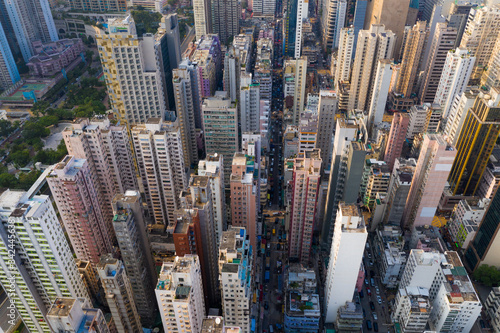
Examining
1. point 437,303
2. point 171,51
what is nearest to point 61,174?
point 437,303

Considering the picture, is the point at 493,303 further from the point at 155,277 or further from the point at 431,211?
the point at 155,277

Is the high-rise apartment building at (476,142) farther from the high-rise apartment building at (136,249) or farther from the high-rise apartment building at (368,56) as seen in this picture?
the high-rise apartment building at (136,249)

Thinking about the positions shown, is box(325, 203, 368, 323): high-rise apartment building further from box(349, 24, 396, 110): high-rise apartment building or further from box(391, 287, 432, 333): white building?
box(349, 24, 396, 110): high-rise apartment building

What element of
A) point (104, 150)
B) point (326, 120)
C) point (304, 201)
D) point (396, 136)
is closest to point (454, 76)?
point (396, 136)

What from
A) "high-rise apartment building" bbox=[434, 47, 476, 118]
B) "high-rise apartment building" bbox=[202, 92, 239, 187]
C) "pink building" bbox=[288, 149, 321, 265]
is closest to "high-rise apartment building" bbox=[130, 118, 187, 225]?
"high-rise apartment building" bbox=[202, 92, 239, 187]

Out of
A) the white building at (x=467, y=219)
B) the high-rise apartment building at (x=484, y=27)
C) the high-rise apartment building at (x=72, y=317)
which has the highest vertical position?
the high-rise apartment building at (x=484, y=27)

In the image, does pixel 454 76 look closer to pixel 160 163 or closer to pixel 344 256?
pixel 344 256

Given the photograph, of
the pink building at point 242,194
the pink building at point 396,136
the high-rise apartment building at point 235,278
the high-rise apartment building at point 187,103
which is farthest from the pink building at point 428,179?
the high-rise apartment building at point 187,103
